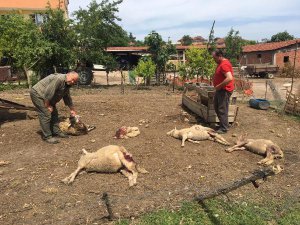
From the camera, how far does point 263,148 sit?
667 cm

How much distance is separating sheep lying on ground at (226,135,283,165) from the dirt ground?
0.13 m

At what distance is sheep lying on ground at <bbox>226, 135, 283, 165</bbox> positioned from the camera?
6429 millimetres

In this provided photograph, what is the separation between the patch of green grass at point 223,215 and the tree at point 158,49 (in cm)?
1581

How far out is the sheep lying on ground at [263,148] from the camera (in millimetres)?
6429

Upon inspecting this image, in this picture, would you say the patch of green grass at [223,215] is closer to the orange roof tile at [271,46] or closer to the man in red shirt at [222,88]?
the man in red shirt at [222,88]

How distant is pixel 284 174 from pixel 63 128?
4.53m

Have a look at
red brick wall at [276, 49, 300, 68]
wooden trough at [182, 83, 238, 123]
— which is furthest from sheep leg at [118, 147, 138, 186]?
red brick wall at [276, 49, 300, 68]

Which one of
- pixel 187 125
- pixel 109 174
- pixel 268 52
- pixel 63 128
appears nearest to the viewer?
pixel 109 174

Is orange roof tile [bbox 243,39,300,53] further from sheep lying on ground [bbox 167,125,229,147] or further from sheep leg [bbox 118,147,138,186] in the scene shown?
sheep leg [bbox 118,147,138,186]

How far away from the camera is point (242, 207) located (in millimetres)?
4797

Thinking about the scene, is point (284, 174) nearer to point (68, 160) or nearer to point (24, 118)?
point (68, 160)

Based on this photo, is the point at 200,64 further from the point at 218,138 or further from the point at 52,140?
the point at 52,140

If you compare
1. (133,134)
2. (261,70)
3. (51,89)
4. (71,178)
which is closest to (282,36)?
(261,70)

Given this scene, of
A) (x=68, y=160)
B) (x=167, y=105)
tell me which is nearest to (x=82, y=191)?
(x=68, y=160)
